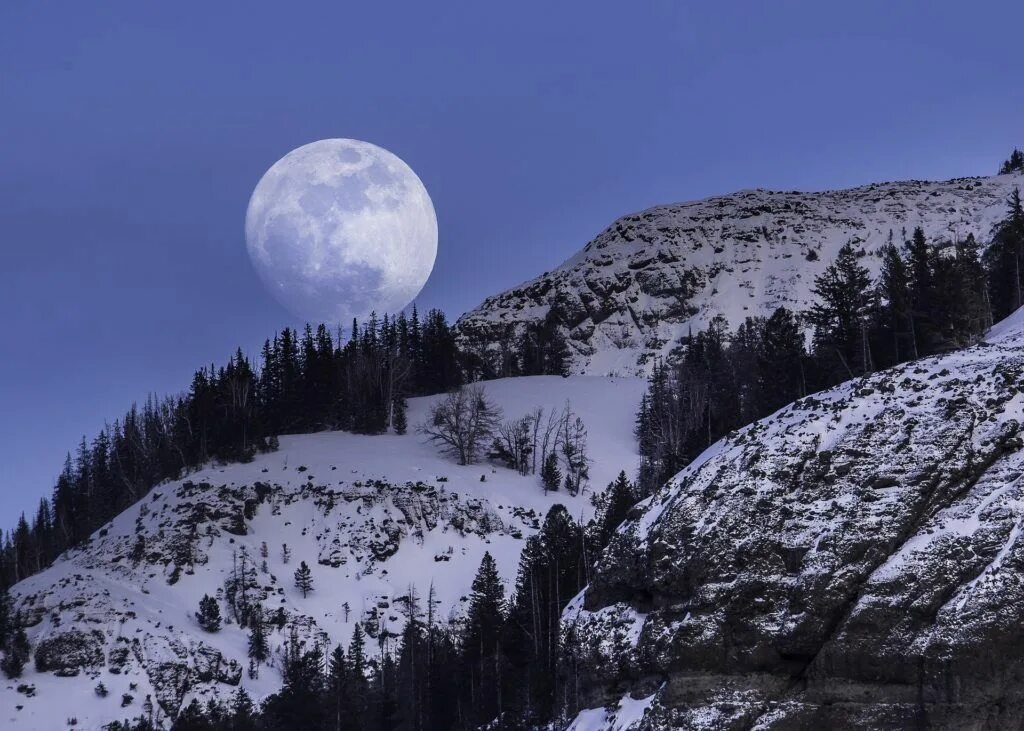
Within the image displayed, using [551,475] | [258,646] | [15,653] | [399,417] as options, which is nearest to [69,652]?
[15,653]

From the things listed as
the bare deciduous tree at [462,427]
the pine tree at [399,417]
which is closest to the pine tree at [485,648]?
the bare deciduous tree at [462,427]

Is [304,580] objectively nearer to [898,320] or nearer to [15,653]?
[15,653]

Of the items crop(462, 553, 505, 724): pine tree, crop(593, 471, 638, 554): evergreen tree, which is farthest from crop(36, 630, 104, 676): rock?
crop(593, 471, 638, 554): evergreen tree

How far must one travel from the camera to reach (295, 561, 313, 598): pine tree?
8800 cm

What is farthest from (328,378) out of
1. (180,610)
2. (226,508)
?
(180,610)

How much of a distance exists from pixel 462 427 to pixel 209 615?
39.7 meters

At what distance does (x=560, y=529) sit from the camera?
255 feet

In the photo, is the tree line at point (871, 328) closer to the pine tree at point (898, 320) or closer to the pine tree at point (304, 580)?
the pine tree at point (898, 320)

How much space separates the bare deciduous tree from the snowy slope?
225 centimetres

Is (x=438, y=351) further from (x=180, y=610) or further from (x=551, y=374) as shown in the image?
(x=180, y=610)

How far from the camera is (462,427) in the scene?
11581cm

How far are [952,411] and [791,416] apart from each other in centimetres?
736

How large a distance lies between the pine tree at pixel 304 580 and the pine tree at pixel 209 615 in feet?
23.8

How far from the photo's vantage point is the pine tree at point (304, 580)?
88.0 m
